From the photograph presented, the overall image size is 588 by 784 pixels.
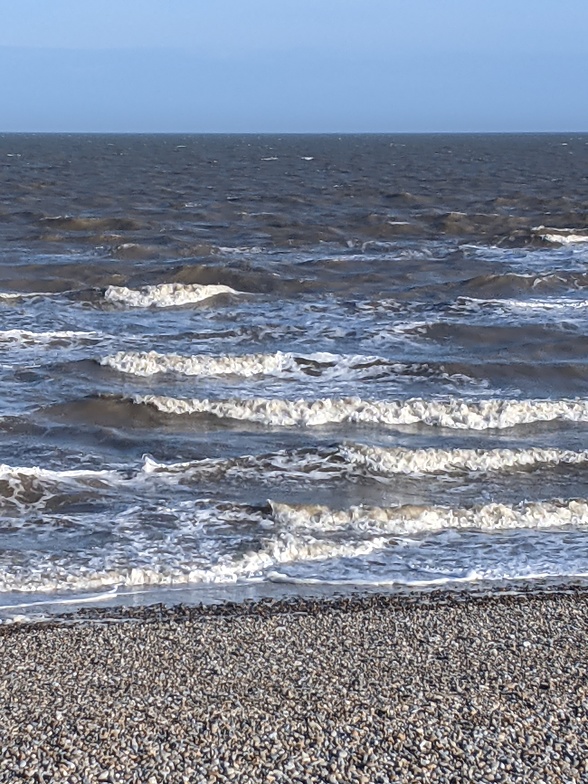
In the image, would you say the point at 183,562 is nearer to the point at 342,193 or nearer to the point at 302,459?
the point at 302,459

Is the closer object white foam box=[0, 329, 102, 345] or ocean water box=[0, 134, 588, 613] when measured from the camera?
ocean water box=[0, 134, 588, 613]

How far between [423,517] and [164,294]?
1264 cm

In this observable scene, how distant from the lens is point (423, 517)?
1041 cm

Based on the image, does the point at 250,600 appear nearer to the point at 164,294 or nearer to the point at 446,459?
the point at 446,459

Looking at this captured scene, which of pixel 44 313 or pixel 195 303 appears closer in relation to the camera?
pixel 44 313

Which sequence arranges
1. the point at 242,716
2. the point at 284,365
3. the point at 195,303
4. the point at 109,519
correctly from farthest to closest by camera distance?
1. the point at 195,303
2. the point at 284,365
3. the point at 109,519
4. the point at 242,716

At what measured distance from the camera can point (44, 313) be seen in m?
20.0

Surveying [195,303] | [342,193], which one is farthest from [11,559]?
[342,193]

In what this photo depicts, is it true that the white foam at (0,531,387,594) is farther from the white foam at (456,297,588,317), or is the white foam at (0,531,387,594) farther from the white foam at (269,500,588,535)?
the white foam at (456,297,588,317)

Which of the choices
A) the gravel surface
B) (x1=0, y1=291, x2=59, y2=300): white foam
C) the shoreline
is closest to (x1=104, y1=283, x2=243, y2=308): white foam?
(x1=0, y1=291, x2=59, y2=300): white foam

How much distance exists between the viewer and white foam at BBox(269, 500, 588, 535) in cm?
1025

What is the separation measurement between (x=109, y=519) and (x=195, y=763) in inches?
199

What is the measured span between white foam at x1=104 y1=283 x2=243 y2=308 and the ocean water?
0.06 m

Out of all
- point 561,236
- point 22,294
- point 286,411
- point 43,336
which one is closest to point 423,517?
point 286,411
